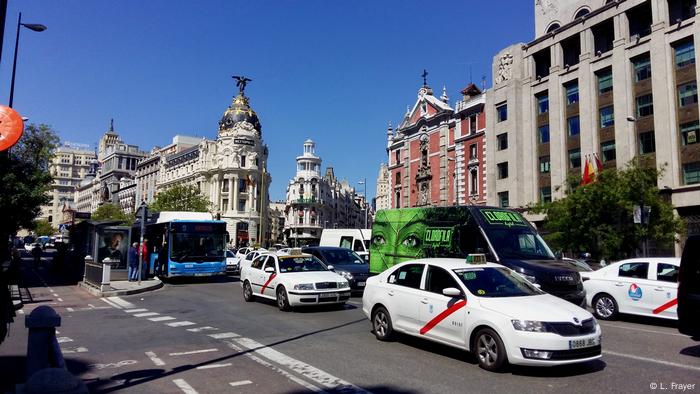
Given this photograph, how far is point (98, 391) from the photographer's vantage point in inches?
245

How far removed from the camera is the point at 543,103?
39.6 metres

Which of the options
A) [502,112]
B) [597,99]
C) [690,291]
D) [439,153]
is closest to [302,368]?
[690,291]

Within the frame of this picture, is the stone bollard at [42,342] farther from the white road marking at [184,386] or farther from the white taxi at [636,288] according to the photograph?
the white taxi at [636,288]

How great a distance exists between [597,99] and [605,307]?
26690 millimetres

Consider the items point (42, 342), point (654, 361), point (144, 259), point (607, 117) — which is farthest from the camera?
point (607, 117)

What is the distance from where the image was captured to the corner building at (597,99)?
29.2 m

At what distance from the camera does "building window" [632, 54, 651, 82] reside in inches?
1235

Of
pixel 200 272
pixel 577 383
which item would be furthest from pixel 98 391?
pixel 200 272

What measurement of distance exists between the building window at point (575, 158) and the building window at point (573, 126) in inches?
50.3

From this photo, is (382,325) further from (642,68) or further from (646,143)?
(642,68)

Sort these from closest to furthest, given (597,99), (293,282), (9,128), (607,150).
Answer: (9,128)
(293,282)
(607,150)
(597,99)

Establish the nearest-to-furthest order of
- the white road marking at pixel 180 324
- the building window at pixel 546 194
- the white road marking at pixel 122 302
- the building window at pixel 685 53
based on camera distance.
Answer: the white road marking at pixel 180 324 < the white road marking at pixel 122 302 < the building window at pixel 685 53 < the building window at pixel 546 194

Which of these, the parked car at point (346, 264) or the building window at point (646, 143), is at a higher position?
the building window at point (646, 143)

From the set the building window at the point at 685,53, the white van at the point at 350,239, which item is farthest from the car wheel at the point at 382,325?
the building window at the point at 685,53
